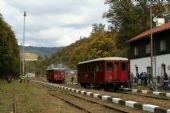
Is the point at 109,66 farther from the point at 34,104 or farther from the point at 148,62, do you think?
the point at 34,104

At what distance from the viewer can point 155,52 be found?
5306cm

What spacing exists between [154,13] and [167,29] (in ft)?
79.3

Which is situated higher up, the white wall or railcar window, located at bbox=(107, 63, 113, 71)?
the white wall

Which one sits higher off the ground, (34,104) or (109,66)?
(109,66)

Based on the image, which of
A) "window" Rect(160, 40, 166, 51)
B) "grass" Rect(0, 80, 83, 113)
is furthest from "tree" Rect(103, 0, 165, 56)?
"grass" Rect(0, 80, 83, 113)

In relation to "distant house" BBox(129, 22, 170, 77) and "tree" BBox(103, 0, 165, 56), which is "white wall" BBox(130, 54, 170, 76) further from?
"tree" BBox(103, 0, 165, 56)

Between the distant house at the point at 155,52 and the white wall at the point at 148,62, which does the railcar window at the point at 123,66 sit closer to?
the distant house at the point at 155,52

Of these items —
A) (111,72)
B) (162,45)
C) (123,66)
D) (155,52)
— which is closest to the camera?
(111,72)

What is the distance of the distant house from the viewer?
49500 millimetres

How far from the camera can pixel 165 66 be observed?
163 ft

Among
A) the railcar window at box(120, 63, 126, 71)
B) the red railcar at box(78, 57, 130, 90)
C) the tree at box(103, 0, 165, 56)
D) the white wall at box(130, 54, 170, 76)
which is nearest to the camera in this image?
the red railcar at box(78, 57, 130, 90)

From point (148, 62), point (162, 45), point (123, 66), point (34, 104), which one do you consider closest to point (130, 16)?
point (148, 62)

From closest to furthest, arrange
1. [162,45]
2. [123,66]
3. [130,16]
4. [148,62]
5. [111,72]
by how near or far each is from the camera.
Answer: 1. [111,72]
2. [123,66]
3. [162,45]
4. [148,62]
5. [130,16]

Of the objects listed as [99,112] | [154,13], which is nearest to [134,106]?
[99,112]
